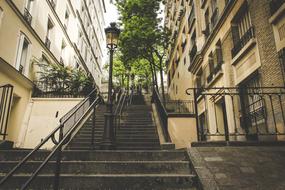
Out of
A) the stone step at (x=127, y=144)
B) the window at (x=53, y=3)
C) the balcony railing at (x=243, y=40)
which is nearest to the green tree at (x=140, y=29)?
the window at (x=53, y=3)

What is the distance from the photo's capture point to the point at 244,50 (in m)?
9.47

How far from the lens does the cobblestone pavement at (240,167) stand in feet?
12.5

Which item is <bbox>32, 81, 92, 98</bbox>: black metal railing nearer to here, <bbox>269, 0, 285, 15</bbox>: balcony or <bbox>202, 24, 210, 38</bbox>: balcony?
<bbox>202, 24, 210, 38</bbox>: balcony

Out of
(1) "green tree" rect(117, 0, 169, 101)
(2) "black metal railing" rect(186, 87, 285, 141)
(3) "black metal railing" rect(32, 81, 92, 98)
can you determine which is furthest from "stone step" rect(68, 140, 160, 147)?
(1) "green tree" rect(117, 0, 169, 101)

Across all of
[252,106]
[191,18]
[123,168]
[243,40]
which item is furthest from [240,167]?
[191,18]

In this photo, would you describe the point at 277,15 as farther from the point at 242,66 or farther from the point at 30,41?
the point at 30,41

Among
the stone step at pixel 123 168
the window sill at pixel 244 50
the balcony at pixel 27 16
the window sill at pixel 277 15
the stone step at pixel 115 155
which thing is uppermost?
the balcony at pixel 27 16

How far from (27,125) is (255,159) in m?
11.6

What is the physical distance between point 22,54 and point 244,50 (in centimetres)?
1210

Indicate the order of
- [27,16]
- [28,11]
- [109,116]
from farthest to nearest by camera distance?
[28,11], [27,16], [109,116]

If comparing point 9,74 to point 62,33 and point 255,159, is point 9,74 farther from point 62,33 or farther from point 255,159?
point 255,159

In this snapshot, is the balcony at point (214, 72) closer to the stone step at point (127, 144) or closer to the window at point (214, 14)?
the window at point (214, 14)

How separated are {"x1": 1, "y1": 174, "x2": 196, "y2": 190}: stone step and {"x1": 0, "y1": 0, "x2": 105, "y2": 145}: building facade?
5792 mm

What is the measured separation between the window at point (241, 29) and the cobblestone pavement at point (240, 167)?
583 cm
